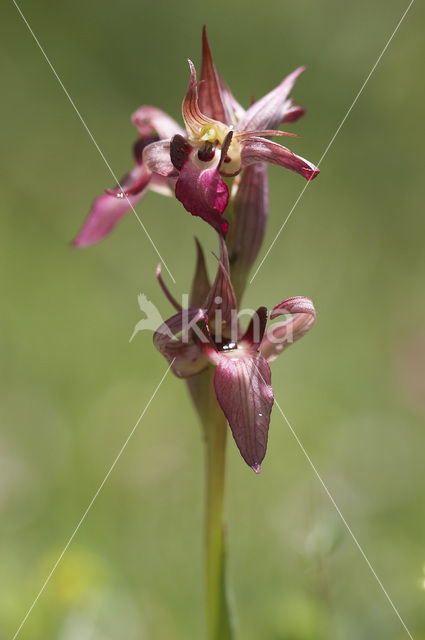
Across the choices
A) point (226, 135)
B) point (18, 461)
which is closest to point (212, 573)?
point (226, 135)

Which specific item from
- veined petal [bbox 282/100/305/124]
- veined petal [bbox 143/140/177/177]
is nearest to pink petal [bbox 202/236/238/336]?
veined petal [bbox 143/140/177/177]

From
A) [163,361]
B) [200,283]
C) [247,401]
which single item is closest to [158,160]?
[200,283]

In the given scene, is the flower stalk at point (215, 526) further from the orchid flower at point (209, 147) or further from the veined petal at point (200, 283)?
the orchid flower at point (209, 147)

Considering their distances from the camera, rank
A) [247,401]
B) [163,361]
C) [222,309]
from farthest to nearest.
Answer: [163,361] < [222,309] < [247,401]

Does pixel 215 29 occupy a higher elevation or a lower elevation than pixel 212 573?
higher

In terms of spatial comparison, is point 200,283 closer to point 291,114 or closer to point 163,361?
point 291,114

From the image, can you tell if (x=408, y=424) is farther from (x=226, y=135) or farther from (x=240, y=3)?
(x=240, y=3)

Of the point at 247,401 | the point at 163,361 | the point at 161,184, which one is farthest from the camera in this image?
the point at 163,361

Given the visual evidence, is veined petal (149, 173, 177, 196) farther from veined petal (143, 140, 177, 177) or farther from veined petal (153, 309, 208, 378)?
veined petal (153, 309, 208, 378)
